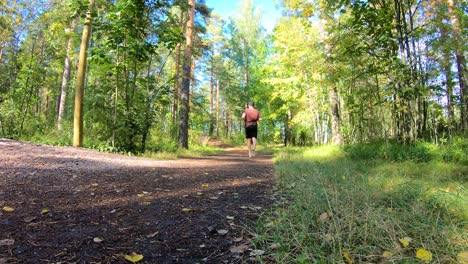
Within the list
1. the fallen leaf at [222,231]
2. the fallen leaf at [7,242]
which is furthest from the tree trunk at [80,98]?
the fallen leaf at [222,231]

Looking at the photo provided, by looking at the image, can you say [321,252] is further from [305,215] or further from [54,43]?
[54,43]

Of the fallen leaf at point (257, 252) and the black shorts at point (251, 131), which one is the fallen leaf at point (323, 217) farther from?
the black shorts at point (251, 131)

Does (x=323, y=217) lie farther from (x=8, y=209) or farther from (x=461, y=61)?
(x=461, y=61)

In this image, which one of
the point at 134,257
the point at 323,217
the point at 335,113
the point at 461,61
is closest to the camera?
the point at 134,257

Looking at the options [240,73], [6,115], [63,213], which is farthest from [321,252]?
[240,73]

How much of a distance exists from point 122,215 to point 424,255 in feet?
7.58

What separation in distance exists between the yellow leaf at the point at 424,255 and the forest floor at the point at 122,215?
3.02 feet

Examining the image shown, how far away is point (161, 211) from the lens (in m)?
2.83

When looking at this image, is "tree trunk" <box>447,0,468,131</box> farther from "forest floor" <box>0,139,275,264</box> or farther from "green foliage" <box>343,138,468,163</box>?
"forest floor" <box>0,139,275,264</box>

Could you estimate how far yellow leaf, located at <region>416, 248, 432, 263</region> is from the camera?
1.52m

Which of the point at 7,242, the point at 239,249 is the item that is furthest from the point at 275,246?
the point at 7,242

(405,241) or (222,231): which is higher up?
(405,241)

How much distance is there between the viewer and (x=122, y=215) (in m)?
2.70

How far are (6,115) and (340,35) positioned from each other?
10246mm
